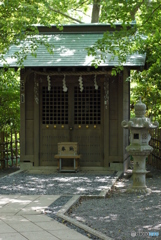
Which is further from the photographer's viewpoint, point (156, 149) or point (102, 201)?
A: point (156, 149)

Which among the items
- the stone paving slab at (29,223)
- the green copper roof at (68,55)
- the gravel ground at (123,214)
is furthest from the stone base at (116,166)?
the stone paving slab at (29,223)

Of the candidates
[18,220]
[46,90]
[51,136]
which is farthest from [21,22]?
[18,220]

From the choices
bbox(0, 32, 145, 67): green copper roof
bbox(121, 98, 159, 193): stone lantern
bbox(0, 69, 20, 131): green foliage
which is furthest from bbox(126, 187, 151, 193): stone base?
bbox(0, 69, 20, 131): green foliage

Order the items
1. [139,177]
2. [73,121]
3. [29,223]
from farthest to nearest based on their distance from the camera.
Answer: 1. [73,121]
2. [139,177]
3. [29,223]

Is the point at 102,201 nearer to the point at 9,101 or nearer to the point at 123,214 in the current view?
the point at 123,214

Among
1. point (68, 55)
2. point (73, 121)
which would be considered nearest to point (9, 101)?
point (73, 121)

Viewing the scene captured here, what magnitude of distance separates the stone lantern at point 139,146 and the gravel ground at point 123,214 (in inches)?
13.3

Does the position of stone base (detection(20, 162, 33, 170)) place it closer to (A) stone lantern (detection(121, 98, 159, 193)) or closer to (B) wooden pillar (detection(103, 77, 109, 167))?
(B) wooden pillar (detection(103, 77, 109, 167))

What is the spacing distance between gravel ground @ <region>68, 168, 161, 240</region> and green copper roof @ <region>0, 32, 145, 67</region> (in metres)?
4.55

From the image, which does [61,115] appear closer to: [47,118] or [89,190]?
[47,118]

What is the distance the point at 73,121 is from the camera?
13641 millimetres

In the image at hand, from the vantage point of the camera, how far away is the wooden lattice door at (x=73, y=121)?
13.6m

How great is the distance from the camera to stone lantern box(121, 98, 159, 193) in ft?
32.0

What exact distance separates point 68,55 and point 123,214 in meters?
7.20
